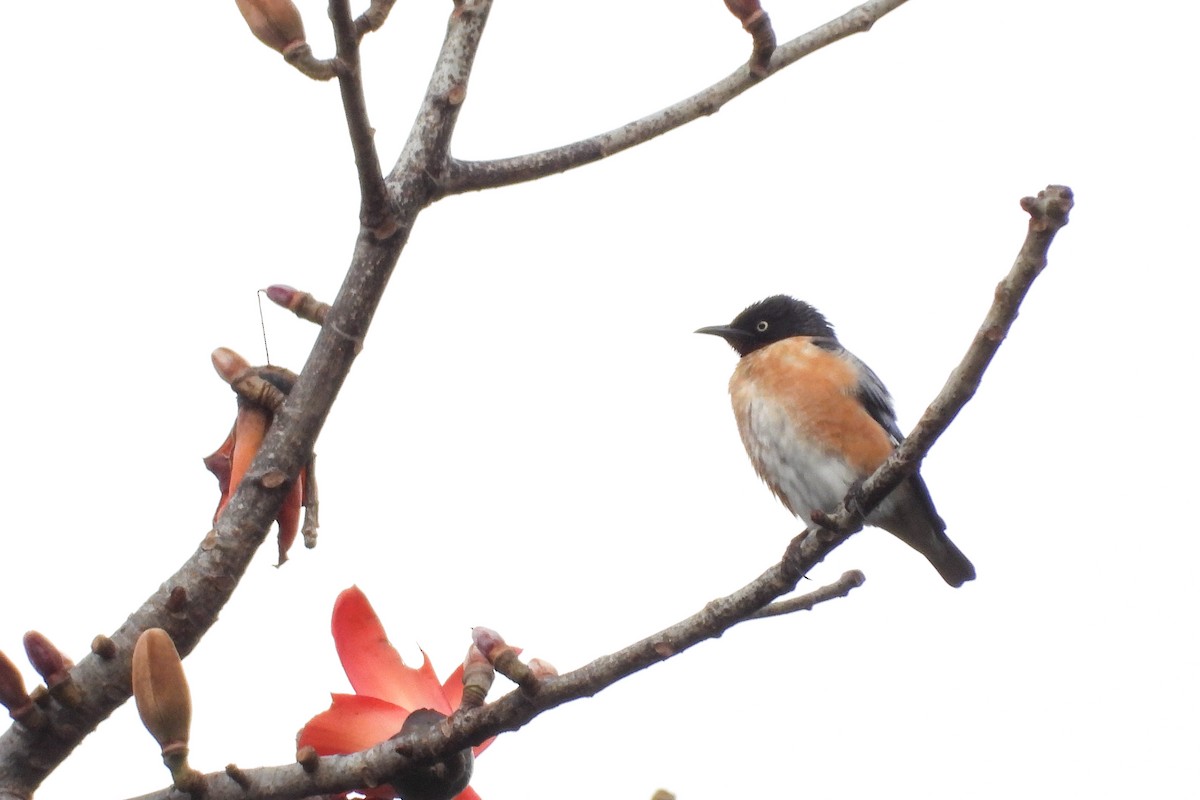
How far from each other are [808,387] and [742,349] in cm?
122

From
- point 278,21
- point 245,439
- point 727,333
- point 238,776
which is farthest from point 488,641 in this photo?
point 727,333

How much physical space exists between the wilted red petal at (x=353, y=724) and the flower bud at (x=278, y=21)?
1283 millimetres

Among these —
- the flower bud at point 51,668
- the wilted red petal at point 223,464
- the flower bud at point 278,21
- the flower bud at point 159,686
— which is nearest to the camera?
the flower bud at point 159,686

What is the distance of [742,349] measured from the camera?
8.02 meters

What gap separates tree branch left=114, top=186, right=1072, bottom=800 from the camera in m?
2.27

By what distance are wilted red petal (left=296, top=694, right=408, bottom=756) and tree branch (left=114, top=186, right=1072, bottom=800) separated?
27mm

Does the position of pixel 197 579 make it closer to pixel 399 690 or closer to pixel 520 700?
pixel 399 690

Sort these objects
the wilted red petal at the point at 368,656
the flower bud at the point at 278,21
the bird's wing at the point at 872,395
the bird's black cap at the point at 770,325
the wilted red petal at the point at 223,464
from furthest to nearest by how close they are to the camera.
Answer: the bird's black cap at the point at 770,325 → the bird's wing at the point at 872,395 → the wilted red petal at the point at 223,464 → the flower bud at the point at 278,21 → the wilted red petal at the point at 368,656

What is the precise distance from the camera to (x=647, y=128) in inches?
124

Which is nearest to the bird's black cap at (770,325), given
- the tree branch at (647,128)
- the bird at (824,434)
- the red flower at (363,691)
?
the bird at (824,434)

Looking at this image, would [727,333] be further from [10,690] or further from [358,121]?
[10,690]

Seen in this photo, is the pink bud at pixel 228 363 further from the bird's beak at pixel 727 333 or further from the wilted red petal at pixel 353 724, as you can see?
the bird's beak at pixel 727 333

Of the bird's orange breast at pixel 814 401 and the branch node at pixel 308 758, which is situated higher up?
the bird's orange breast at pixel 814 401

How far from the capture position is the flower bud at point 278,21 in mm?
2627
